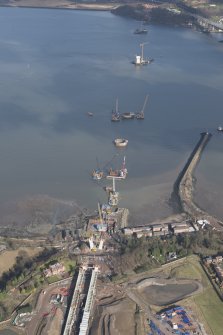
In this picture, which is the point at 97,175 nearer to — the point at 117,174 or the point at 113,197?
the point at 117,174

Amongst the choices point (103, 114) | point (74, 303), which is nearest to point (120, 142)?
point (103, 114)

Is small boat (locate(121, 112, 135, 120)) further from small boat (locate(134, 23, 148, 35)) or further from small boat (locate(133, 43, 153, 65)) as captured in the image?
small boat (locate(134, 23, 148, 35))

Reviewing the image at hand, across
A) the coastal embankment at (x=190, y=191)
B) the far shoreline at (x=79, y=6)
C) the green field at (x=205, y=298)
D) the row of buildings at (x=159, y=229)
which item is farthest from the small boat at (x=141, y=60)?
the far shoreline at (x=79, y=6)

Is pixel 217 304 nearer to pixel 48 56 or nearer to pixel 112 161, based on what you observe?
pixel 112 161

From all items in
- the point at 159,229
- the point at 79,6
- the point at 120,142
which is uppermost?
the point at 79,6

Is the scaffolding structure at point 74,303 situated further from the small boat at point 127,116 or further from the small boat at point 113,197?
the small boat at point 127,116

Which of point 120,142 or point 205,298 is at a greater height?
point 120,142

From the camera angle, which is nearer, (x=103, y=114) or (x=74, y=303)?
(x=74, y=303)

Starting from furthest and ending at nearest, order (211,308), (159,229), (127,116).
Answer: (127,116)
(159,229)
(211,308)
